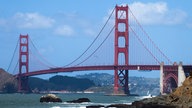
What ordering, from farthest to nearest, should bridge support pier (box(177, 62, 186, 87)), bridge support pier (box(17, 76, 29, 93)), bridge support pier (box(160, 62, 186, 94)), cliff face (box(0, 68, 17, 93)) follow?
cliff face (box(0, 68, 17, 93)) → bridge support pier (box(17, 76, 29, 93)) → bridge support pier (box(160, 62, 186, 94)) → bridge support pier (box(177, 62, 186, 87))

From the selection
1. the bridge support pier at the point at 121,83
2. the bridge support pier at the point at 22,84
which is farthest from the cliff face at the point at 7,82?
the bridge support pier at the point at 121,83

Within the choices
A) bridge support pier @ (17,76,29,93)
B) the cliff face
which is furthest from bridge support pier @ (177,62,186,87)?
the cliff face

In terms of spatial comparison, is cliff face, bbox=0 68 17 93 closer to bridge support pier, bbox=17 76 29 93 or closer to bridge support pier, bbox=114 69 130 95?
bridge support pier, bbox=17 76 29 93

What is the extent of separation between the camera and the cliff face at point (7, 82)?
127m

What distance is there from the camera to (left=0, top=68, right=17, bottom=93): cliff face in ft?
418

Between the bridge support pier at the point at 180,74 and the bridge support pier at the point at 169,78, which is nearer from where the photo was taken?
the bridge support pier at the point at 180,74

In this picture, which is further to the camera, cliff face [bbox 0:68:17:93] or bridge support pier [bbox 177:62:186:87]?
cliff face [bbox 0:68:17:93]

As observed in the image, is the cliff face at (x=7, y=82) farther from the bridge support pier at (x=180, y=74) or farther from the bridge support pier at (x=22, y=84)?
the bridge support pier at (x=180, y=74)

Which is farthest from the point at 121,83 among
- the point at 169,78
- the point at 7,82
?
the point at 7,82

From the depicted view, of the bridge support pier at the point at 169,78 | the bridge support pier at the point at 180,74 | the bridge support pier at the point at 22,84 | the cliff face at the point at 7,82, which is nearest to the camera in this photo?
the bridge support pier at the point at 180,74

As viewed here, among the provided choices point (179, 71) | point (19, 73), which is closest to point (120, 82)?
point (179, 71)

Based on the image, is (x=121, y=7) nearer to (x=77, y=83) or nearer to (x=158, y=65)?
(x=158, y=65)

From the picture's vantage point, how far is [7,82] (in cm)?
12875

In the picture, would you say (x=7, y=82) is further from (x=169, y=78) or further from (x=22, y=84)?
(x=169, y=78)
